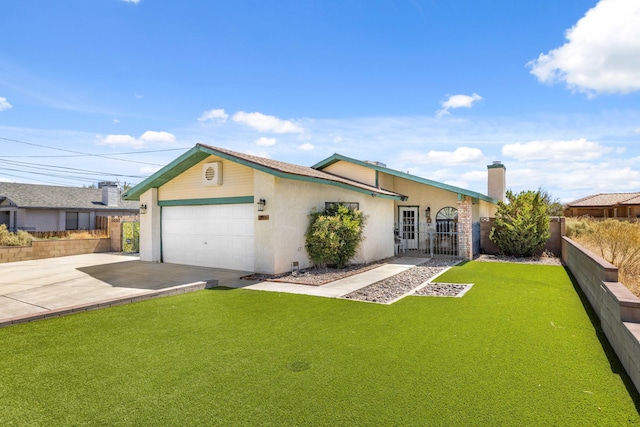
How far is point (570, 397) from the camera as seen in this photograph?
10.9 feet

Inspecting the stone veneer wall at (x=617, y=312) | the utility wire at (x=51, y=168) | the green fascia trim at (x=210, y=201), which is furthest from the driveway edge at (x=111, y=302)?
the utility wire at (x=51, y=168)

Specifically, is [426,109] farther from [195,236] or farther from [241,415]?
[241,415]

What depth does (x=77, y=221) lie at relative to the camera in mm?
25750

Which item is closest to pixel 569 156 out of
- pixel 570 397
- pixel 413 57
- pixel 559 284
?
pixel 413 57

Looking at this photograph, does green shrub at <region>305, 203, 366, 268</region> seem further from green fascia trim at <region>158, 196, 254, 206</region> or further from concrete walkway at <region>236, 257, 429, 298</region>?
green fascia trim at <region>158, 196, 254, 206</region>

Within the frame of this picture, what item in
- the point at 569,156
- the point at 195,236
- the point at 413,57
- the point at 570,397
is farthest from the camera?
the point at 569,156

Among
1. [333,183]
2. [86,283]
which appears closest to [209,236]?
[86,283]

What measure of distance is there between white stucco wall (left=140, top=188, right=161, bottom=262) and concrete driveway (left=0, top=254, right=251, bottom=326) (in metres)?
0.52

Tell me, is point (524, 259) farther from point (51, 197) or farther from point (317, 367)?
point (51, 197)

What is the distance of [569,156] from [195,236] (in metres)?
30.3

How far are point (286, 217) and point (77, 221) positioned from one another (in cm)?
2299

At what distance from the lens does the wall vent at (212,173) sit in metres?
11.7

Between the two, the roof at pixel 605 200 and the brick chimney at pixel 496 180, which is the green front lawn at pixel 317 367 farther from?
the roof at pixel 605 200

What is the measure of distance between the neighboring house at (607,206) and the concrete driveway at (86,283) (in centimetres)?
3856
